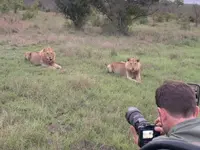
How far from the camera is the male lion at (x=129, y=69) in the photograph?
9016mm

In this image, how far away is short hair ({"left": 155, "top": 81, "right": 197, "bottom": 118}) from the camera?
1837 millimetres

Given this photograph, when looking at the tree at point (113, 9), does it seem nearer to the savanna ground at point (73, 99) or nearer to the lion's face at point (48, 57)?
the savanna ground at point (73, 99)

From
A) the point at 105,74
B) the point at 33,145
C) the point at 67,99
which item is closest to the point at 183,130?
the point at 33,145

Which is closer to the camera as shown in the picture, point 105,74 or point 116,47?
point 105,74

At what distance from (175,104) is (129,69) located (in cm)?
728

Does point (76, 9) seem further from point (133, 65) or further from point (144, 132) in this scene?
point (144, 132)

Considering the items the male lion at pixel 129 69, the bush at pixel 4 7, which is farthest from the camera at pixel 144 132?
the bush at pixel 4 7

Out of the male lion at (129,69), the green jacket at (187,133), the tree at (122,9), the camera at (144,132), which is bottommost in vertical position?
the male lion at (129,69)

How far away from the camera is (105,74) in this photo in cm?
910

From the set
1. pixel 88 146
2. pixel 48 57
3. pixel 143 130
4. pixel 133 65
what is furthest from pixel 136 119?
pixel 48 57

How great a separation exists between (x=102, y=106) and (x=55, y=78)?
1.98 meters

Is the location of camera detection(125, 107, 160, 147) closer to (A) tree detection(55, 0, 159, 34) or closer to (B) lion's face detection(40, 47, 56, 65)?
(B) lion's face detection(40, 47, 56, 65)

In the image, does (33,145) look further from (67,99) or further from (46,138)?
(67,99)

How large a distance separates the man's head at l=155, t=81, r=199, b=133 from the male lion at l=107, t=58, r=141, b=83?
265 inches
